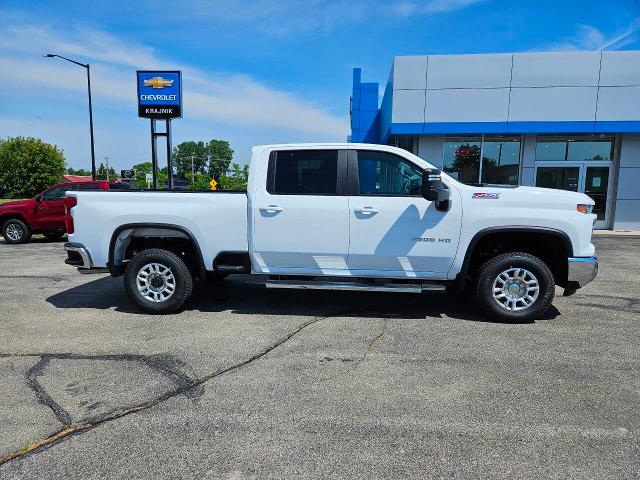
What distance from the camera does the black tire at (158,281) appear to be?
18.0 feet

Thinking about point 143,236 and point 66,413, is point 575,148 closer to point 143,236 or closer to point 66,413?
point 143,236

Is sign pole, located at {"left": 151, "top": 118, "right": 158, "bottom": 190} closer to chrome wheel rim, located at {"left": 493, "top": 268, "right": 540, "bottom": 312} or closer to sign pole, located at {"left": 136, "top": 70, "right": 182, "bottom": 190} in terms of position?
sign pole, located at {"left": 136, "top": 70, "right": 182, "bottom": 190}

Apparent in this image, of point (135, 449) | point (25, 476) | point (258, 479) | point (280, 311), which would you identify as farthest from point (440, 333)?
point (25, 476)

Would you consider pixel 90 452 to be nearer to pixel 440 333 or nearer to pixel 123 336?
pixel 123 336

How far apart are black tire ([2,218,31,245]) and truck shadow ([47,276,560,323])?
7.59 metres

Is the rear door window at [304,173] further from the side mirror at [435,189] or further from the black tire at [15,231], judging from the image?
the black tire at [15,231]

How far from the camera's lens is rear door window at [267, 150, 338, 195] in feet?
17.5

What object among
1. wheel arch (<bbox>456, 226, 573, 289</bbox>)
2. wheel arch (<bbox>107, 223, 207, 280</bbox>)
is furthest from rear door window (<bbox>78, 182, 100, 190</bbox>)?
wheel arch (<bbox>456, 226, 573, 289</bbox>)

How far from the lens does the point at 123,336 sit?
4.83 meters

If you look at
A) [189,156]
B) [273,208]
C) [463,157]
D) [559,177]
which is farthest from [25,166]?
[189,156]

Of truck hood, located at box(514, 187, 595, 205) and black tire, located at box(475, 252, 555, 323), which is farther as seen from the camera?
black tire, located at box(475, 252, 555, 323)

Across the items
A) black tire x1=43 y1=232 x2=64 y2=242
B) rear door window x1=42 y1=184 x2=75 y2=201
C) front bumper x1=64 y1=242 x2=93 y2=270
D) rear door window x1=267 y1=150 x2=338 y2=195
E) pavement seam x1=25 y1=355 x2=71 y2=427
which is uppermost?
rear door window x1=267 y1=150 x2=338 y2=195

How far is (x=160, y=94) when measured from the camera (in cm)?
1602

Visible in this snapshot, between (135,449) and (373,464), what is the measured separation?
4.75 ft
